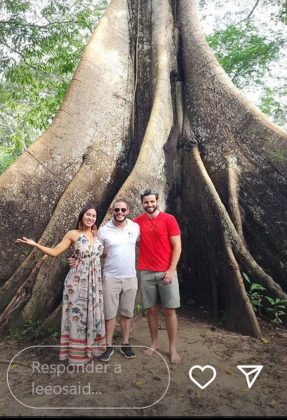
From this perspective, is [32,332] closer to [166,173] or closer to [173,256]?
[173,256]

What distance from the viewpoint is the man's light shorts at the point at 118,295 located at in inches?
119

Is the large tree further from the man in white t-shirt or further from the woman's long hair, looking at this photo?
the woman's long hair

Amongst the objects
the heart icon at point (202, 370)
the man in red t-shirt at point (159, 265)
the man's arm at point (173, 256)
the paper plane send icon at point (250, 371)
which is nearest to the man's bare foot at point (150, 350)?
the man in red t-shirt at point (159, 265)

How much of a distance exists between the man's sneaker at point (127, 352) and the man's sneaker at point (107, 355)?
102mm

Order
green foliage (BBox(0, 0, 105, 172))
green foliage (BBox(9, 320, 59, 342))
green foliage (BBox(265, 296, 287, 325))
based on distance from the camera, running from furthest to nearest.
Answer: green foliage (BBox(0, 0, 105, 172))
green foliage (BBox(265, 296, 287, 325))
green foliage (BBox(9, 320, 59, 342))

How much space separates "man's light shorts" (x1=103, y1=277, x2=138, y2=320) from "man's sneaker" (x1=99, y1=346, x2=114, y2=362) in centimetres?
25

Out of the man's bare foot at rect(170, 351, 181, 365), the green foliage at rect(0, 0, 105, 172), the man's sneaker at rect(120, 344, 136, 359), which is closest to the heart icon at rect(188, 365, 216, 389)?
the man's bare foot at rect(170, 351, 181, 365)

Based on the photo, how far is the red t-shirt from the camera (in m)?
3.08

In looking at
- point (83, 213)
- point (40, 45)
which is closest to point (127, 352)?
point (83, 213)

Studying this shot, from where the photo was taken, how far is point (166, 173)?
14.8 ft

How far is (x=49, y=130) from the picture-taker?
4.63 metres

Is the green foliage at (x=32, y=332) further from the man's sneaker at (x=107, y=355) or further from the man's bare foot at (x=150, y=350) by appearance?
the man's bare foot at (x=150, y=350)

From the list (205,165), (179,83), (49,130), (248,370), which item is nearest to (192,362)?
(248,370)

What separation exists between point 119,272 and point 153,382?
2.85ft
